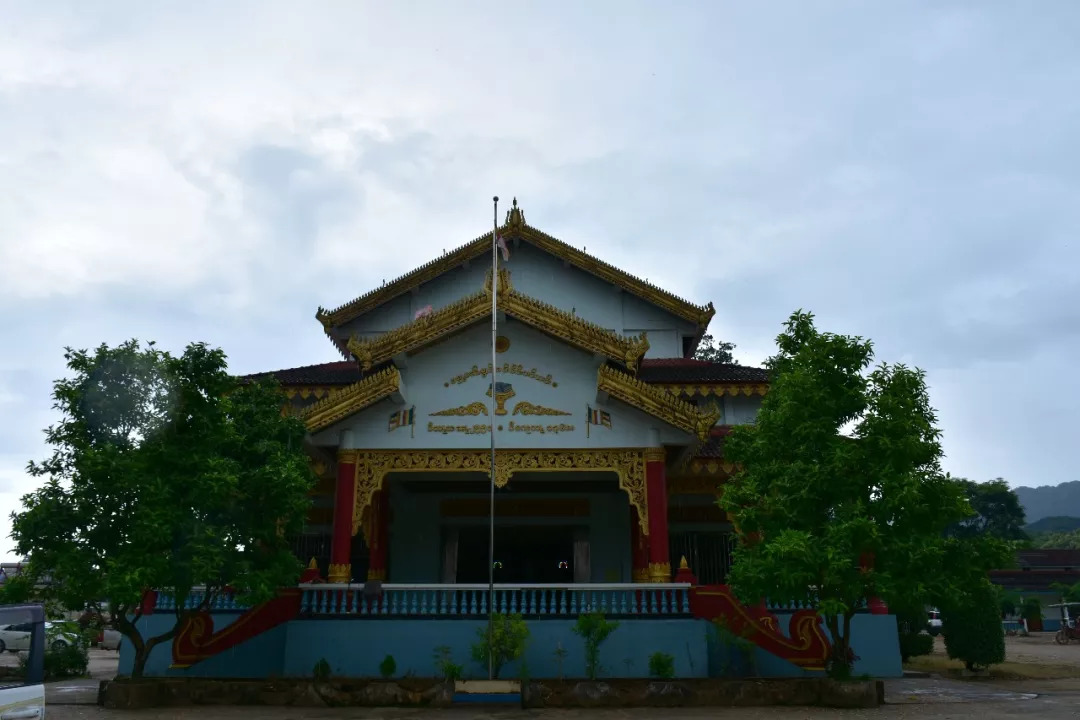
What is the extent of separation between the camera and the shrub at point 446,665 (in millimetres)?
14258

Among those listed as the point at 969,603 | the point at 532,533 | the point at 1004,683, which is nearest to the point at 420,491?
the point at 532,533

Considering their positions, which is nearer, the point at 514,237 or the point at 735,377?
the point at 735,377

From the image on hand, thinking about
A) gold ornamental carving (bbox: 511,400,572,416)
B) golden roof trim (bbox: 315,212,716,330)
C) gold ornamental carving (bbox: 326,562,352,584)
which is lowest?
gold ornamental carving (bbox: 326,562,352,584)

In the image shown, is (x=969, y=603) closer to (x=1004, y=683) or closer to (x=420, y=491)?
(x=1004, y=683)

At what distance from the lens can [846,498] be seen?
13.9m

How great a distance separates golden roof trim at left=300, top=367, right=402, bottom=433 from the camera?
16.7 meters

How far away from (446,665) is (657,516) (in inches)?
204

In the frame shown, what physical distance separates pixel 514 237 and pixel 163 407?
41.4 ft

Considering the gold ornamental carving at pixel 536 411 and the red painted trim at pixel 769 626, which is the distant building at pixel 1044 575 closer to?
the red painted trim at pixel 769 626

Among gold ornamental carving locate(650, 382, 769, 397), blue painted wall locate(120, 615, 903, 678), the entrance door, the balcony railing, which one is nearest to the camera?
blue painted wall locate(120, 615, 903, 678)

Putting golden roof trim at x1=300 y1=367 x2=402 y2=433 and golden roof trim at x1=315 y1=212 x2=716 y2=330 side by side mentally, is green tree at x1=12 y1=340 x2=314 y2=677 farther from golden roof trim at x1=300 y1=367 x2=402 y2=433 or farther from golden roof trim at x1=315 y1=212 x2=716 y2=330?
golden roof trim at x1=315 y1=212 x2=716 y2=330

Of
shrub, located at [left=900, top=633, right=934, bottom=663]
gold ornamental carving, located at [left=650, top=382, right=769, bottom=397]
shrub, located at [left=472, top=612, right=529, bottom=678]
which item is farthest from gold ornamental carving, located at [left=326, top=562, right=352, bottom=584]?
shrub, located at [left=900, top=633, right=934, bottom=663]

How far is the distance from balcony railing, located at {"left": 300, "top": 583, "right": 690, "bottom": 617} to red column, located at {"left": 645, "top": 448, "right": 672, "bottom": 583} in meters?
0.40

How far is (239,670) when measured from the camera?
645 inches
